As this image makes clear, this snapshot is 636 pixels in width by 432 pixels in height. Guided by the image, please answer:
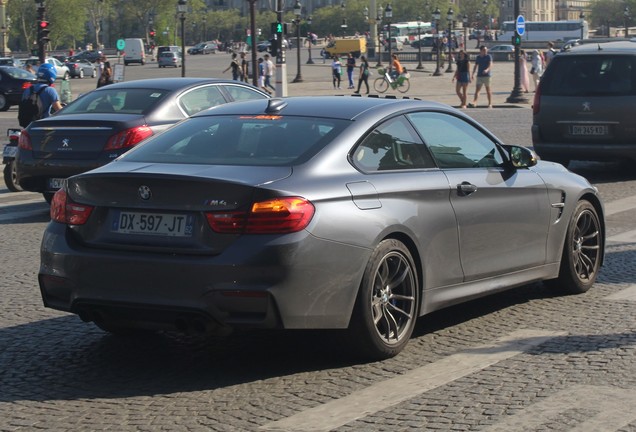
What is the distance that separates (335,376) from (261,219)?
943 mm

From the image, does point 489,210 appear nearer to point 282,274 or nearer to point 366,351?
point 366,351

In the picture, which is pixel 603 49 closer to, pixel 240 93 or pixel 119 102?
pixel 240 93

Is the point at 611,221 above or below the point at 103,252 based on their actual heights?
below

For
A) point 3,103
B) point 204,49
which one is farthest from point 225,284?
point 204,49

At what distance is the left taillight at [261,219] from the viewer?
5867 mm

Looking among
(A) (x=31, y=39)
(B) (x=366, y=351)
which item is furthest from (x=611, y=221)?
(A) (x=31, y=39)

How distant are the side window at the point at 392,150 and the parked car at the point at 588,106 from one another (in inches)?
389

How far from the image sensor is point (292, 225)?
591 cm

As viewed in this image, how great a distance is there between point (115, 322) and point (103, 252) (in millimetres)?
386

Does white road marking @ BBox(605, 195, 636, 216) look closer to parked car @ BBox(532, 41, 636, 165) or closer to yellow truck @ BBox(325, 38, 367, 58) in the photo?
parked car @ BBox(532, 41, 636, 165)

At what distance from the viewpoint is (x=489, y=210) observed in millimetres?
7395

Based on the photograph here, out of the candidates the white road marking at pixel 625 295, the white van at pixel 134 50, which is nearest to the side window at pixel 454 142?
the white road marking at pixel 625 295

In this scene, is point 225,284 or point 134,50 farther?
point 134,50

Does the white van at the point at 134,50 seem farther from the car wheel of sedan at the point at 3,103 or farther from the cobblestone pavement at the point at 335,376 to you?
the cobblestone pavement at the point at 335,376
